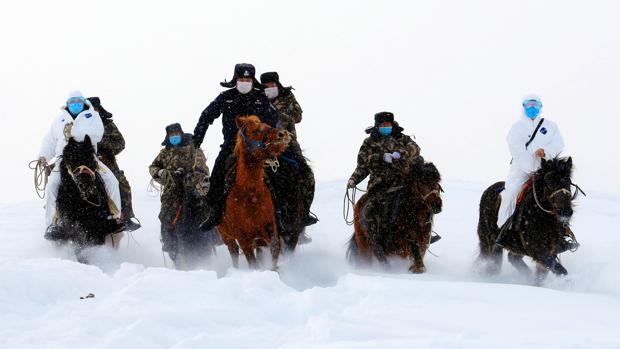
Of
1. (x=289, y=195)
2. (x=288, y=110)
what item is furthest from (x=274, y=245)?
(x=288, y=110)

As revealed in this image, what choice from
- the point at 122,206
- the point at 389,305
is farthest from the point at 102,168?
the point at 389,305

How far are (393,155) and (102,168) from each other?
3873 mm

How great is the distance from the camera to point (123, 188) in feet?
41.9

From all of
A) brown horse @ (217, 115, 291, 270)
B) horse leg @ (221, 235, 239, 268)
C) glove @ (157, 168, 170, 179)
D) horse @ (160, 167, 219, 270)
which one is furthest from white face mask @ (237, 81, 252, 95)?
horse leg @ (221, 235, 239, 268)

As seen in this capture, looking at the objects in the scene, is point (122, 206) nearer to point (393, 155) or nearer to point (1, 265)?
point (393, 155)

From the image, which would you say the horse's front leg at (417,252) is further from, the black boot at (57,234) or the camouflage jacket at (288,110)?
the black boot at (57,234)

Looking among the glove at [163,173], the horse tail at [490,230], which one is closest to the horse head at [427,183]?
the horse tail at [490,230]

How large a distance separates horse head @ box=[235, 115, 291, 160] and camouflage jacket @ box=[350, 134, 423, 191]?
1855 mm

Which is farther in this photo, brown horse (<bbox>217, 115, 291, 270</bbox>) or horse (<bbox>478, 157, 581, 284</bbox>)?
brown horse (<bbox>217, 115, 291, 270</bbox>)

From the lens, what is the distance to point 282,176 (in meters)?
10.7

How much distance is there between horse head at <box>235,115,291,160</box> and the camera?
953 cm

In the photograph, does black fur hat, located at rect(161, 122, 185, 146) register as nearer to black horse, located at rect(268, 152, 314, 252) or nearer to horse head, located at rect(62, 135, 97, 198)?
horse head, located at rect(62, 135, 97, 198)

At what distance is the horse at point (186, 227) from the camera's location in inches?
453

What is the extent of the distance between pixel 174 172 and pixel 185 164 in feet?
0.78
